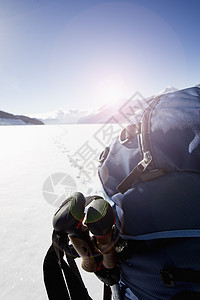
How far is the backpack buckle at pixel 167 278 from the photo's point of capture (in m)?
0.45

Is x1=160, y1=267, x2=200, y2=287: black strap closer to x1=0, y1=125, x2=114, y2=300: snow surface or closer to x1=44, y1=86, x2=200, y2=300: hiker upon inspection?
x1=44, y1=86, x2=200, y2=300: hiker

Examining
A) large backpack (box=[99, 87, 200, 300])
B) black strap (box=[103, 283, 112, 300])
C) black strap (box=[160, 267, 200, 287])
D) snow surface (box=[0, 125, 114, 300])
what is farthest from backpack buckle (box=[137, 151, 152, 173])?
snow surface (box=[0, 125, 114, 300])

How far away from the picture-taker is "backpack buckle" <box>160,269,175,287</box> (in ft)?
1.49

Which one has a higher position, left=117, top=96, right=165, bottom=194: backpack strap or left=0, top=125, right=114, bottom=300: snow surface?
left=117, top=96, right=165, bottom=194: backpack strap

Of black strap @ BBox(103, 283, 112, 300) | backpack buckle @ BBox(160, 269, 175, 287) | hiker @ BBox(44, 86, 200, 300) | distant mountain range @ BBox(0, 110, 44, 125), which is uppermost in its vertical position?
distant mountain range @ BBox(0, 110, 44, 125)

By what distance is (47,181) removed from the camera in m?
1.88

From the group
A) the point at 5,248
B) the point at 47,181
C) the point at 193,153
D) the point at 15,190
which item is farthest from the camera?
the point at 47,181

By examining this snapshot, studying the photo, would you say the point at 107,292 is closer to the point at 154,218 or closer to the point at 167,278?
the point at 167,278

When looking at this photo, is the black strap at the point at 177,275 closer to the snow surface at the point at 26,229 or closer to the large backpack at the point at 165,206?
the large backpack at the point at 165,206

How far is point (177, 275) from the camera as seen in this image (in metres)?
0.45

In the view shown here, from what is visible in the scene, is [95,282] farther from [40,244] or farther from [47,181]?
[47,181]

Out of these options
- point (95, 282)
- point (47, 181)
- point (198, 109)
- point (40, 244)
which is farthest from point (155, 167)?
point (47, 181)

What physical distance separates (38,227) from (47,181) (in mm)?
822

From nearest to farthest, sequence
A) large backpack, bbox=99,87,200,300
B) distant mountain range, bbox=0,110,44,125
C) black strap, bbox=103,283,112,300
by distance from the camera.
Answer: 1. large backpack, bbox=99,87,200,300
2. black strap, bbox=103,283,112,300
3. distant mountain range, bbox=0,110,44,125
